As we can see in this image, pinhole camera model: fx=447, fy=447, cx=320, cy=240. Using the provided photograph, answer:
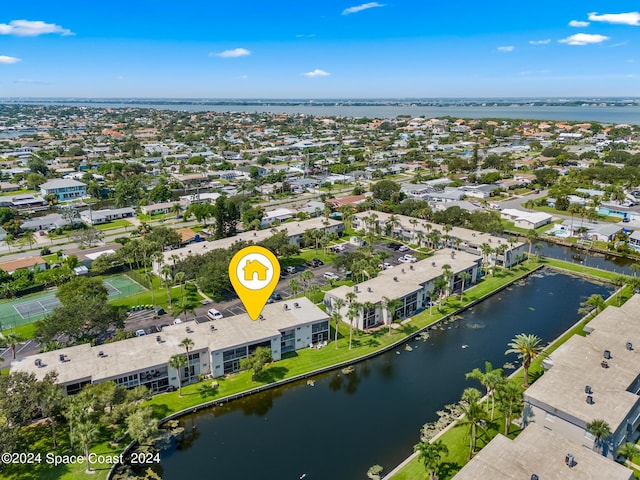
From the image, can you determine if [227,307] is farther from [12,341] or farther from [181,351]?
[12,341]

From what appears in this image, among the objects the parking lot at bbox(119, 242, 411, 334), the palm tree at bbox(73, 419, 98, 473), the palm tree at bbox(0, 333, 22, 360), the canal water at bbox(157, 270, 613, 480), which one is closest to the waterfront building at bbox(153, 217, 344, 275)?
the parking lot at bbox(119, 242, 411, 334)

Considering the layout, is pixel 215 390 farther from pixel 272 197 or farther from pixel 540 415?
pixel 272 197

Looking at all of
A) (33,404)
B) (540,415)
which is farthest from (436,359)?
(33,404)

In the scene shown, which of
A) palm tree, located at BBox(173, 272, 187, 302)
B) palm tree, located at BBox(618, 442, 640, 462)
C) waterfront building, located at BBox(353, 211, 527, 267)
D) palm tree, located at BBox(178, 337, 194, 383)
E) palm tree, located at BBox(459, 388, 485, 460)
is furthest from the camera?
waterfront building, located at BBox(353, 211, 527, 267)

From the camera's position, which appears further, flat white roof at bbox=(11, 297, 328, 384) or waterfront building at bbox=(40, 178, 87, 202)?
waterfront building at bbox=(40, 178, 87, 202)

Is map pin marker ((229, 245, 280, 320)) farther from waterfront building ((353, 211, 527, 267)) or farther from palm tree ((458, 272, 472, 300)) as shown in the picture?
waterfront building ((353, 211, 527, 267))

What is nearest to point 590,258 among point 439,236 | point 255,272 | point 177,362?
point 439,236
